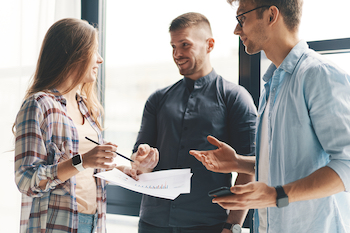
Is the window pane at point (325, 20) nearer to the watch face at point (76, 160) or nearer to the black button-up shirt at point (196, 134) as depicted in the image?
the black button-up shirt at point (196, 134)

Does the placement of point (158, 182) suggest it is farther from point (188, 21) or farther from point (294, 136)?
point (188, 21)

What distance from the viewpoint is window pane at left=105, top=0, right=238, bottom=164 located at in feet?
7.01

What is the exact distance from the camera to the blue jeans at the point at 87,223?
137 centimetres

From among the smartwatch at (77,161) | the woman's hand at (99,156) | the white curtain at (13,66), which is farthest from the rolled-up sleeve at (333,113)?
the white curtain at (13,66)

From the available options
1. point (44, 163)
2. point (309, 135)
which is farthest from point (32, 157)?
point (309, 135)

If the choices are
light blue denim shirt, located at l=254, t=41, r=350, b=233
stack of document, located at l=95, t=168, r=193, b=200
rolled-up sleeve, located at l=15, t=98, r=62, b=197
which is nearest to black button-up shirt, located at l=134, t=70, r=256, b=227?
stack of document, located at l=95, t=168, r=193, b=200

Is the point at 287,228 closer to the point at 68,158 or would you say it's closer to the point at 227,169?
the point at 227,169

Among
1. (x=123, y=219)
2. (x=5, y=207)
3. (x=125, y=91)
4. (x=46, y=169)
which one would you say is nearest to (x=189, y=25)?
(x=125, y=91)

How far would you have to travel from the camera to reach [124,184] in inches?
48.5

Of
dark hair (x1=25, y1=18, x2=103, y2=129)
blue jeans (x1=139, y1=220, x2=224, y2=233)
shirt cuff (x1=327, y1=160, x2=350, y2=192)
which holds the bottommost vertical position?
blue jeans (x1=139, y1=220, x2=224, y2=233)

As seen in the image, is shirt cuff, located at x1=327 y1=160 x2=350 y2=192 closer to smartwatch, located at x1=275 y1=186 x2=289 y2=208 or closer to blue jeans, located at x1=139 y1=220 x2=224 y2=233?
smartwatch, located at x1=275 y1=186 x2=289 y2=208

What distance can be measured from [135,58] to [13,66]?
2.75ft

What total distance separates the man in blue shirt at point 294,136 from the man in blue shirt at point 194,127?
263mm

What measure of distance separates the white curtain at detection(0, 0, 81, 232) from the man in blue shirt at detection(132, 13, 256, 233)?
90cm
